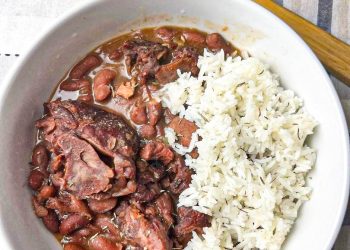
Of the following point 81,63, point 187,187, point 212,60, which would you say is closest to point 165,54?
point 212,60

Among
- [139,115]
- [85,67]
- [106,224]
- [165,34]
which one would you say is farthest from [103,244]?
[165,34]

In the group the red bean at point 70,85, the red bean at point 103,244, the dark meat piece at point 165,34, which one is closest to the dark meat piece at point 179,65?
the dark meat piece at point 165,34

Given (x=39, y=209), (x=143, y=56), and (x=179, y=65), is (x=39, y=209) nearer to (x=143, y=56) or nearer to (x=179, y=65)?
(x=143, y=56)

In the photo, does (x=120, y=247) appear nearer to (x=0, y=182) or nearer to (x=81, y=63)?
(x=0, y=182)

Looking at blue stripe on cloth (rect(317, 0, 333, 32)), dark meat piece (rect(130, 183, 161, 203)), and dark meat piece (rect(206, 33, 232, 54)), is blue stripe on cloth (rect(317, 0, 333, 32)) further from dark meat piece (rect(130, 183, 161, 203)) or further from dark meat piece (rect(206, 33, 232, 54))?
dark meat piece (rect(130, 183, 161, 203))

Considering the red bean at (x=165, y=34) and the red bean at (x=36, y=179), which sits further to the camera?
the red bean at (x=165, y=34)

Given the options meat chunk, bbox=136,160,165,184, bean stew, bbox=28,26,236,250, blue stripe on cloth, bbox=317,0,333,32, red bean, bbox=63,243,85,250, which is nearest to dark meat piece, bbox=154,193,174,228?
bean stew, bbox=28,26,236,250

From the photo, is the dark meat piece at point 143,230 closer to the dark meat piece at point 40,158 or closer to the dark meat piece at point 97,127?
the dark meat piece at point 97,127
